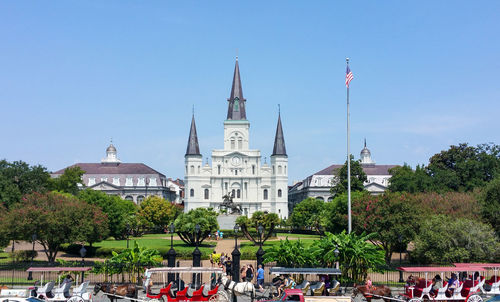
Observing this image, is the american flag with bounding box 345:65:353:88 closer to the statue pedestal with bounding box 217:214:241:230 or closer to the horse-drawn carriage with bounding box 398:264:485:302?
the horse-drawn carriage with bounding box 398:264:485:302

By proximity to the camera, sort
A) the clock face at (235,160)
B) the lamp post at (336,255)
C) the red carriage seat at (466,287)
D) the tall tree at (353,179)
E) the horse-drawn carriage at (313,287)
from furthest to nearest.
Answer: the clock face at (235,160)
the tall tree at (353,179)
the lamp post at (336,255)
the red carriage seat at (466,287)
the horse-drawn carriage at (313,287)

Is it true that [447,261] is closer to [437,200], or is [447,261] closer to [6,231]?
[437,200]

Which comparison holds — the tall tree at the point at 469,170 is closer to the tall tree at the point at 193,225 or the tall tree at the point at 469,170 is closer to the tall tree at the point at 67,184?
the tall tree at the point at 193,225

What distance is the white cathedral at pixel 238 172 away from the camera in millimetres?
109188

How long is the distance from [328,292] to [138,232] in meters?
52.8

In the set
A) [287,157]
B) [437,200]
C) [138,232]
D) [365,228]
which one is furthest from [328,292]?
[287,157]

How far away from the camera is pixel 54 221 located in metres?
33.7

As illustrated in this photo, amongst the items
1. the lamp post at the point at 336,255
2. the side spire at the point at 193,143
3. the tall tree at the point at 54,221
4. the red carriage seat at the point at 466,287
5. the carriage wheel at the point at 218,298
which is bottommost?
the carriage wheel at the point at 218,298

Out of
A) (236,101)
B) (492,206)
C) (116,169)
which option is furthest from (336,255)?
(116,169)

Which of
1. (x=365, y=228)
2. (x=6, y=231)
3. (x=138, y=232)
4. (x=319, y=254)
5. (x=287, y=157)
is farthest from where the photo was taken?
(x=287, y=157)

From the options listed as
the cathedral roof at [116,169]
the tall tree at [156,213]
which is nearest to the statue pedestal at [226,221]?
the tall tree at [156,213]

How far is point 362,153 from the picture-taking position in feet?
470

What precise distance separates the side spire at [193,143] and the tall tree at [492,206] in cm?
7776

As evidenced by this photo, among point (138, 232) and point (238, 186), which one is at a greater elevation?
point (238, 186)
